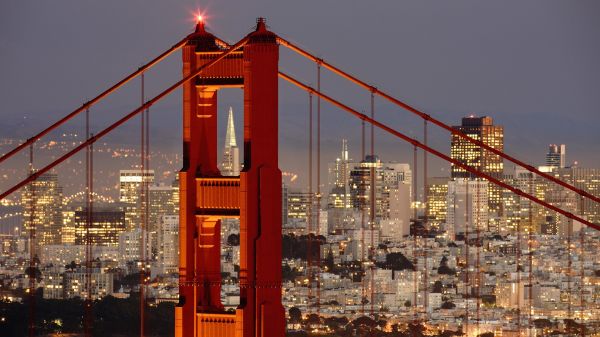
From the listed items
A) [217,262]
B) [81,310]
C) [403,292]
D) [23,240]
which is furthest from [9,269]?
[217,262]

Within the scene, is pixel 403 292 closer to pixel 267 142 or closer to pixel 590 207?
pixel 590 207

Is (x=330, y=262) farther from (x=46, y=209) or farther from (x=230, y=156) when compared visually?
(x=230, y=156)

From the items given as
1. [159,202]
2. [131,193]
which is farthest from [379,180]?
[159,202]

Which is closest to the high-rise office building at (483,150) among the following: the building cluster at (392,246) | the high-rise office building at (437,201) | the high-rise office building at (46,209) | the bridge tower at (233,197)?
the building cluster at (392,246)

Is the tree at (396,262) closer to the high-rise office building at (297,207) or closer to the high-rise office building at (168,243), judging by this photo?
the high-rise office building at (168,243)

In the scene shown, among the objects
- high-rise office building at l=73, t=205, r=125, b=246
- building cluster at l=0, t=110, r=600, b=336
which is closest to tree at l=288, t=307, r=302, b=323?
building cluster at l=0, t=110, r=600, b=336
